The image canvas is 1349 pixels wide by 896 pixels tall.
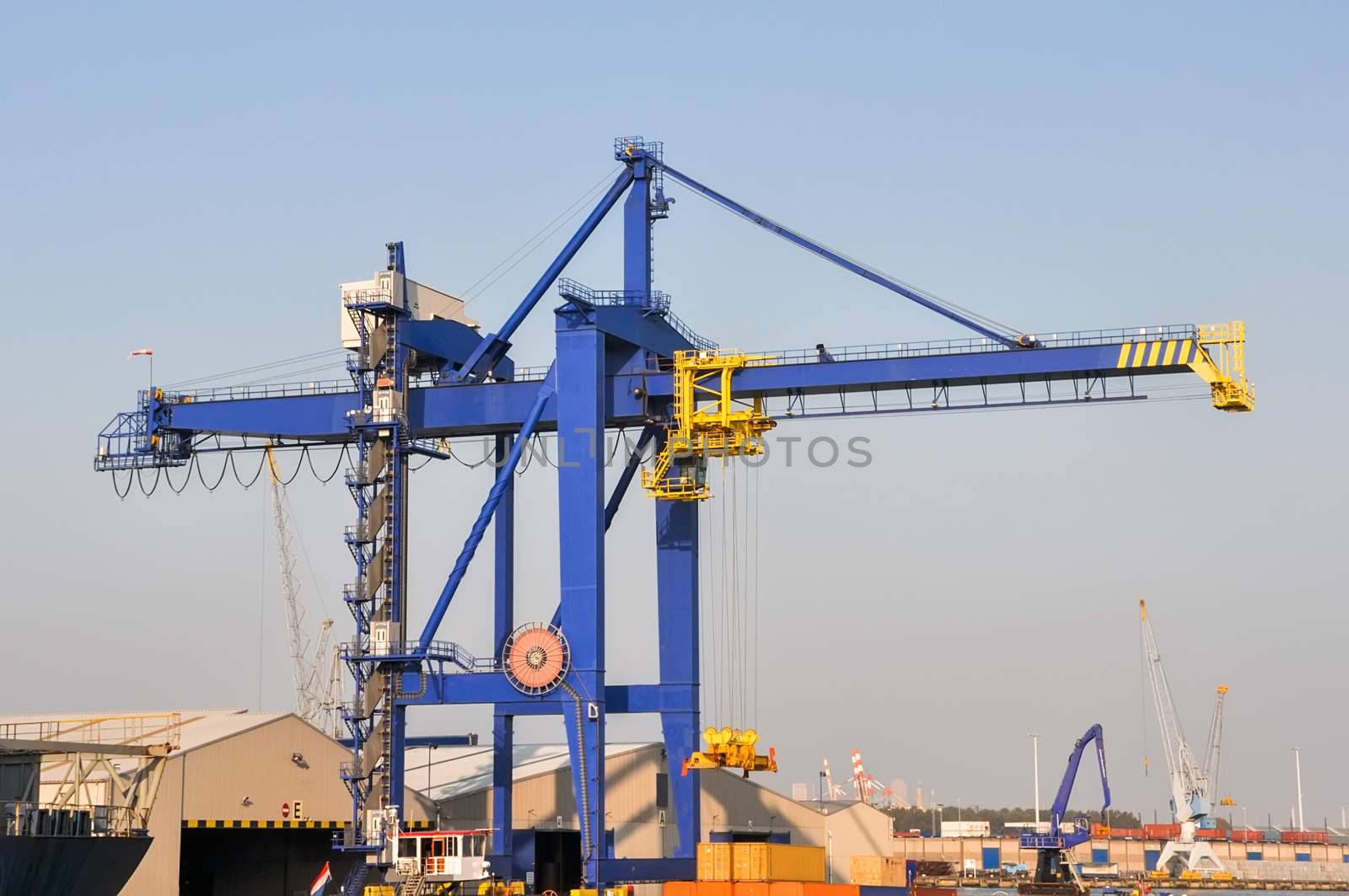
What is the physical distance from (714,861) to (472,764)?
2259cm

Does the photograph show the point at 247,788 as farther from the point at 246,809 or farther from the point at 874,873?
the point at 874,873

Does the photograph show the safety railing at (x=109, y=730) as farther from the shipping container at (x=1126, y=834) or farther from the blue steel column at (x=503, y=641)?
the shipping container at (x=1126, y=834)

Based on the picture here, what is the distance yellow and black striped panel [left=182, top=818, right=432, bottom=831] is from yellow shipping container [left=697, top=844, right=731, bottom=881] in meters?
9.93

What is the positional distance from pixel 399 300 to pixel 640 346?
8.70 metres

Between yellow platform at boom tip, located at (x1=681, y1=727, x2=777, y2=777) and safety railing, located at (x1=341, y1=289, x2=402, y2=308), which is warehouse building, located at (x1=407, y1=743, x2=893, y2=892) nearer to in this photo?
yellow platform at boom tip, located at (x1=681, y1=727, x2=777, y2=777)

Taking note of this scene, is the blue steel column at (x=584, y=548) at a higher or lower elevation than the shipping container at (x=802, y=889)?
higher

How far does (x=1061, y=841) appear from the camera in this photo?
10894 centimetres

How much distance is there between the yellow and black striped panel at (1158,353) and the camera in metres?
55.8

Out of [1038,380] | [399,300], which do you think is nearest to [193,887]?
[399,300]

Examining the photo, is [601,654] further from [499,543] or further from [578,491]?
[499,543]

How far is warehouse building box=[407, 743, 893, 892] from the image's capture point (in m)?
65.2

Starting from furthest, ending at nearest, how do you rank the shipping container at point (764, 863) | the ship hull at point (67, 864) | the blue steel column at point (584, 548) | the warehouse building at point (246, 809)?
1. the blue steel column at point (584, 548)
2. the shipping container at point (764, 863)
3. the warehouse building at point (246, 809)
4. the ship hull at point (67, 864)

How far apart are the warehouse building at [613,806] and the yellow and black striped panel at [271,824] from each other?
11.8ft

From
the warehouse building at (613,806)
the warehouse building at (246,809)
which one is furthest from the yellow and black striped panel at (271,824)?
the warehouse building at (613,806)
